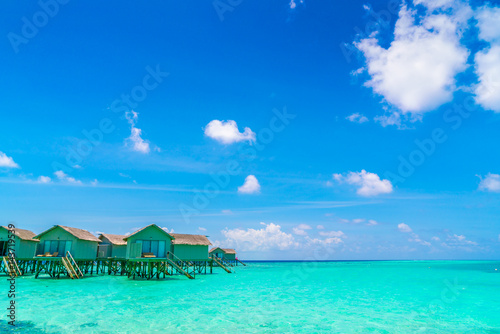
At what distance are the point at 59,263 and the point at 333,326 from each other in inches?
1290

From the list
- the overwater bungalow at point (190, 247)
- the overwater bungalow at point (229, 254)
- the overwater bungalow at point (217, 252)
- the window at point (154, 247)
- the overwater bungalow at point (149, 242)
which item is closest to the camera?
the overwater bungalow at point (149, 242)

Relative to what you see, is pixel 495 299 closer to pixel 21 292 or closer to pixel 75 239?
pixel 21 292

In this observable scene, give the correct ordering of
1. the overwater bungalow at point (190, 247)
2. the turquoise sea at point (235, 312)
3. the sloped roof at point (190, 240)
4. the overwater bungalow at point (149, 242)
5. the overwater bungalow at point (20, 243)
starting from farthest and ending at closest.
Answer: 1. the sloped roof at point (190, 240)
2. the overwater bungalow at point (190, 247)
3. the overwater bungalow at point (20, 243)
4. the overwater bungalow at point (149, 242)
5. the turquoise sea at point (235, 312)

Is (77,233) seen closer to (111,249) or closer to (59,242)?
(59,242)

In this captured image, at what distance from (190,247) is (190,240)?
1021 mm

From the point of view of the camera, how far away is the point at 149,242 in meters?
37.8

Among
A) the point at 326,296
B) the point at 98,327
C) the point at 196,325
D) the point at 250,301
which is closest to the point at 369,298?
the point at 326,296

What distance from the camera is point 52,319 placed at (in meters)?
16.9

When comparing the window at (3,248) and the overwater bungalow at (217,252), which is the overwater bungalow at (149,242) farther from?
the overwater bungalow at (217,252)

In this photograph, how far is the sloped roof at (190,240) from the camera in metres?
44.9

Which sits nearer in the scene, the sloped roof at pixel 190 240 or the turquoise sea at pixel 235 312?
the turquoise sea at pixel 235 312

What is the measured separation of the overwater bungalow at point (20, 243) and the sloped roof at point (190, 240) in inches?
641

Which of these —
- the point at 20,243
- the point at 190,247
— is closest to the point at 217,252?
the point at 190,247

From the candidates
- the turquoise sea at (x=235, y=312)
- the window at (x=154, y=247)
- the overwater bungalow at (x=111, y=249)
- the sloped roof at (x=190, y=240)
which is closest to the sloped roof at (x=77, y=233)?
the overwater bungalow at (x=111, y=249)
